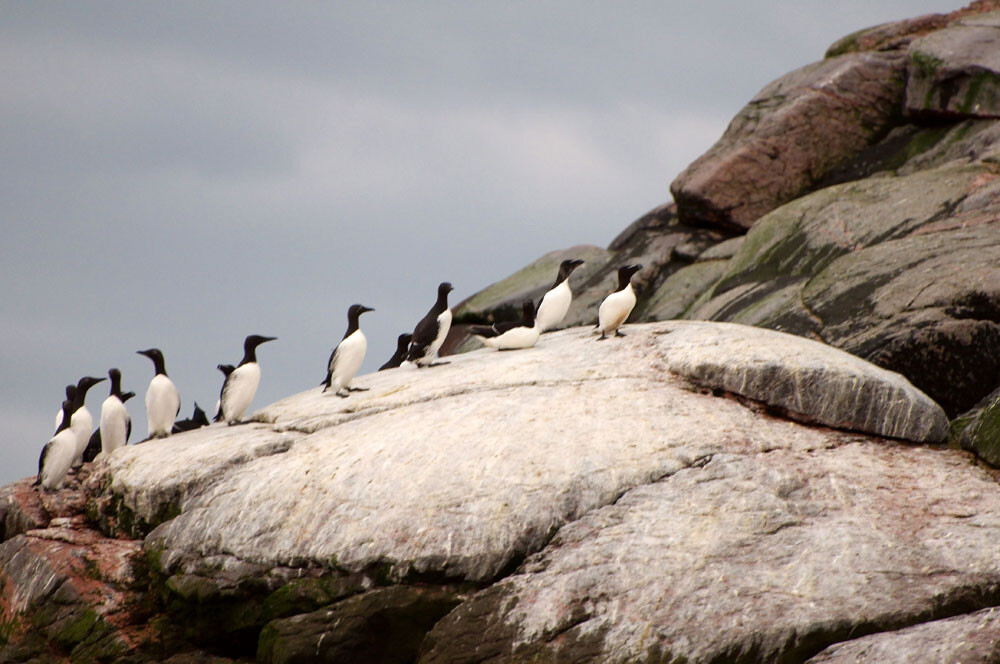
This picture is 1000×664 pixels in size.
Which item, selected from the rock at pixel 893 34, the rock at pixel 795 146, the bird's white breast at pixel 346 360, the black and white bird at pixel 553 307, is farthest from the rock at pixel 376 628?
the rock at pixel 893 34

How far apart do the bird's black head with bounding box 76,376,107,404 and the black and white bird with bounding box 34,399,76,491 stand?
2.67 ft

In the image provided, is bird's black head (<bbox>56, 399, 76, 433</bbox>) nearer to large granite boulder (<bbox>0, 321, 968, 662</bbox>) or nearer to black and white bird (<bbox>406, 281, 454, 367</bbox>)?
large granite boulder (<bbox>0, 321, 968, 662</bbox>)

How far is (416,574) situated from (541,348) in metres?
3.67

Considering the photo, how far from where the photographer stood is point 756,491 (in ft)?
27.5

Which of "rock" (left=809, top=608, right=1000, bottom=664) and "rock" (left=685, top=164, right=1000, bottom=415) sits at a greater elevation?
"rock" (left=685, top=164, right=1000, bottom=415)

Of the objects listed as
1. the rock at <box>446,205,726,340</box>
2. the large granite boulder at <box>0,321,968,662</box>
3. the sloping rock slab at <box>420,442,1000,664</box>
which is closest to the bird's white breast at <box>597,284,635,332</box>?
the large granite boulder at <box>0,321,968,662</box>

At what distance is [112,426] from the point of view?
1159cm

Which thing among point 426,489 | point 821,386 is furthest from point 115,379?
point 821,386

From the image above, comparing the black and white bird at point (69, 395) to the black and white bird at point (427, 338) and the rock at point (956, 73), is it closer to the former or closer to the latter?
the black and white bird at point (427, 338)

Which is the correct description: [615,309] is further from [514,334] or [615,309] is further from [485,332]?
[485,332]

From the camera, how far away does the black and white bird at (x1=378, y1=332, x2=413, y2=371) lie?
45.3 feet

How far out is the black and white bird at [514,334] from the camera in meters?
11.7

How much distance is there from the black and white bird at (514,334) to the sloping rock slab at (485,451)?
894mm

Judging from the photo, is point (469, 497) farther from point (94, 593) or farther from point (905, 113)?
point (905, 113)
